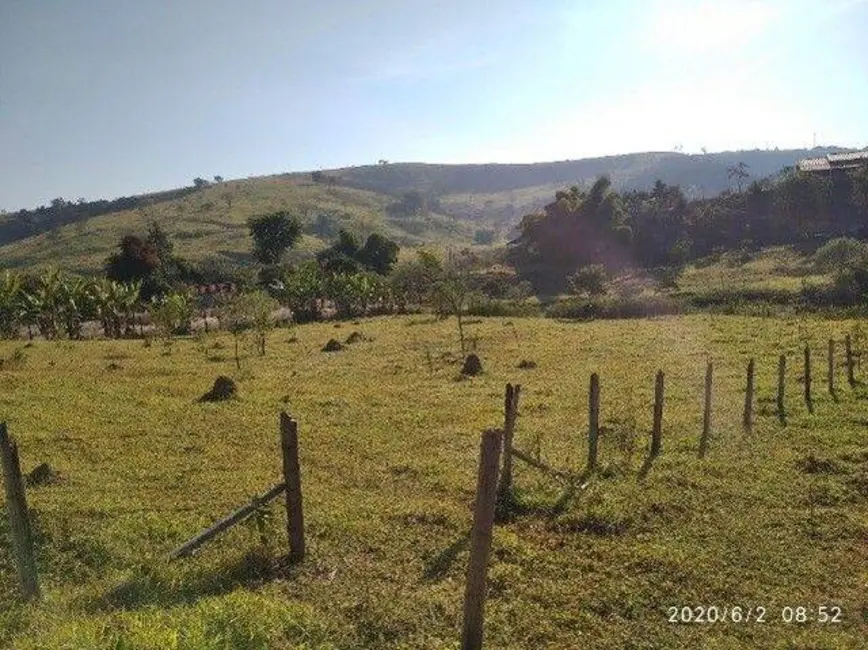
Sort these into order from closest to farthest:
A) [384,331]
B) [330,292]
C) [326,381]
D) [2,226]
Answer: [326,381] < [384,331] < [330,292] < [2,226]

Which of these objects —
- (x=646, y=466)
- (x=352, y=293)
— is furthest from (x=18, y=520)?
(x=352, y=293)

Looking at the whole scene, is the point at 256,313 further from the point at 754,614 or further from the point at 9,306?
the point at 754,614

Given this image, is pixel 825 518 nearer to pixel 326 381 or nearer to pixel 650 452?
pixel 650 452

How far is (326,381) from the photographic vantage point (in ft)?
92.2

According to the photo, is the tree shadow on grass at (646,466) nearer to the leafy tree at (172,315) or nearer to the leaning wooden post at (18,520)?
the leaning wooden post at (18,520)

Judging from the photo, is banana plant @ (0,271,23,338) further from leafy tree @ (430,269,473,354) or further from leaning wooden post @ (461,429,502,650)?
leaning wooden post @ (461,429,502,650)

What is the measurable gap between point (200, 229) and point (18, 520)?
14023cm

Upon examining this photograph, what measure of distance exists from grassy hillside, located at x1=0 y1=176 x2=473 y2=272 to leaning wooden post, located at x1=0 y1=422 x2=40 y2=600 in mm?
109184

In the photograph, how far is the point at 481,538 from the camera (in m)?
7.52

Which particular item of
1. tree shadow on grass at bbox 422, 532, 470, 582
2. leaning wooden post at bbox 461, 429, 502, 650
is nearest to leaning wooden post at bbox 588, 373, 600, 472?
tree shadow on grass at bbox 422, 532, 470, 582

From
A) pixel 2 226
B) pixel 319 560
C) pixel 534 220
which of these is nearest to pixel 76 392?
pixel 319 560

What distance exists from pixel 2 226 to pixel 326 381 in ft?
593

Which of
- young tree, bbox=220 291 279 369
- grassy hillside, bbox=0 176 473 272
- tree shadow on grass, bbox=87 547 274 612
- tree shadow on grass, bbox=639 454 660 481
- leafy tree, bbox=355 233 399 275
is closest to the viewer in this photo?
tree shadow on grass, bbox=87 547 274 612

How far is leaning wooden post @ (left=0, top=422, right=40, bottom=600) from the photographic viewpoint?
9.35 metres
